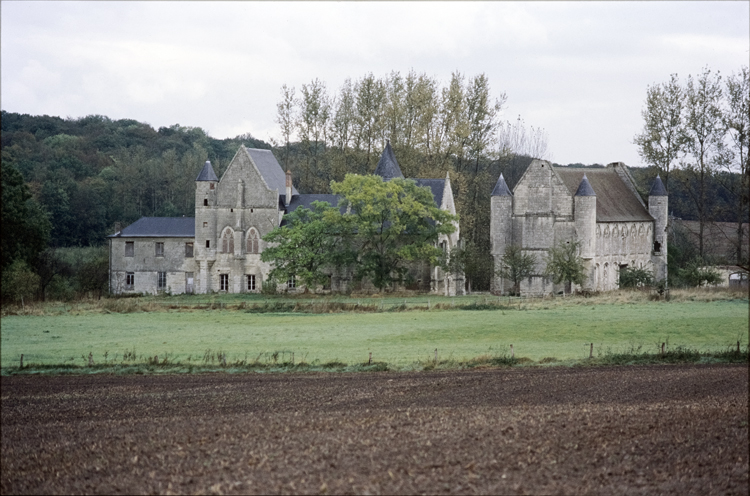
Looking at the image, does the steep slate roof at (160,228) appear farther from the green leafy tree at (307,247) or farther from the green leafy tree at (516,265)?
the green leafy tree at (516,265)

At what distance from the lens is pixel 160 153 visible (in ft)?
314

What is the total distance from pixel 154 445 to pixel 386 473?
478cm

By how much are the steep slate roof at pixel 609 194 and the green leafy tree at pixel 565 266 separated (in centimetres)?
826

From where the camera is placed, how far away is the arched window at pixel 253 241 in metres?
64.2

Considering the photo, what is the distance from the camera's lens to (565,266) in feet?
186

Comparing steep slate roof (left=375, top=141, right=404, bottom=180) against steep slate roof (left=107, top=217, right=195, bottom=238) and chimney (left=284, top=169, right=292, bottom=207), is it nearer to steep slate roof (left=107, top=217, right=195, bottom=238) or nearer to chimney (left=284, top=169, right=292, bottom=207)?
chimney (left=284, top=169, right=292, bottom=207)

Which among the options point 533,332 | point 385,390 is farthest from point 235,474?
point 533,332

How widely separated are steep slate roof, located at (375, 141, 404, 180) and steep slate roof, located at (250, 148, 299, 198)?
23.9 ft

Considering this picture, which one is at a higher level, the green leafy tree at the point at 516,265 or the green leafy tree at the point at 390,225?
the green leafy tree at the point at 390,225

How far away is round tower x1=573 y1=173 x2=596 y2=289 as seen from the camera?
64000mm

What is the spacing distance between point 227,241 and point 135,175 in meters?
19.2

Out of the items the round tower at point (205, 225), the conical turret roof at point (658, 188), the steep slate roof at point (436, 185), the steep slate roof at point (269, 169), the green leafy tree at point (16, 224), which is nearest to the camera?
the green leafy tree at point (16, 224)

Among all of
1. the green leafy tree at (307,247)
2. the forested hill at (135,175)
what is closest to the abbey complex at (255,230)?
the green leafy tree at (307,247)

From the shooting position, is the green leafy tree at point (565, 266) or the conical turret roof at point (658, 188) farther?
the conical turret roof at point (658, 188)
